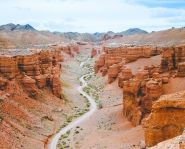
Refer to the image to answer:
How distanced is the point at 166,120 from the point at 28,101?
103 feet

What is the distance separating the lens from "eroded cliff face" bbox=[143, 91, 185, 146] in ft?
102

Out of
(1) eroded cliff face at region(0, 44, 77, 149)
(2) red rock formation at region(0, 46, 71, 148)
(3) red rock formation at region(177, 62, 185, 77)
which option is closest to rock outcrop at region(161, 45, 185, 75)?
(3) red rock formation at region(177, 62, 185, 77)

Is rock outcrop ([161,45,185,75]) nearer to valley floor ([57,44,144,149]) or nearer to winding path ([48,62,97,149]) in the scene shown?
valley floor ([57,44,144,149])

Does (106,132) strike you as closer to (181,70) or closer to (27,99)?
(181,70)

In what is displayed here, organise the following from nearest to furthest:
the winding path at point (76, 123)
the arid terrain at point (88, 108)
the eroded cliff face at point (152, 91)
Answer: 1. the eroded cliff face at point (152, 91)
2. the arid terrain at point (88, 108)
3. the winding path at point (76, 123)

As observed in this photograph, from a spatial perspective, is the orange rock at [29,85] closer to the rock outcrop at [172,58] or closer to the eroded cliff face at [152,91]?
the eroded cliff face at [152,91]

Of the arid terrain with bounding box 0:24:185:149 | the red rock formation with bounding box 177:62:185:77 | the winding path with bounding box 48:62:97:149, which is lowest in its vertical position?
the winding path with bounding box 48:62:97:149

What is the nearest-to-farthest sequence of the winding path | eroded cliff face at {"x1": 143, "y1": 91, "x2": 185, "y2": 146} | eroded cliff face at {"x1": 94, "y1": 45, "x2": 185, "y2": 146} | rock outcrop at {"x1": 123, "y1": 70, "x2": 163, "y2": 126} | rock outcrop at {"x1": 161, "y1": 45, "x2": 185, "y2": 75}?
eroded cliff face at {"x1": 143, "y1": 91, "x2": 185, "y2": 146} → eroded cliff face at {"x1": 94, "y1": 45, "x2": 185, "y2": 146} → rock outcrop at {"x1": 123, "y1": 70, "x2": 163, "y2": 126} → the winding path → rock outcrop at {"x1": 161, "y1": 45, "x2": 185, "y2": 75}

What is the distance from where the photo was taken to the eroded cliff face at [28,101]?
48094mm

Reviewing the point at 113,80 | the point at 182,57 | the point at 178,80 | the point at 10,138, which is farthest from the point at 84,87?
the point at 10,138

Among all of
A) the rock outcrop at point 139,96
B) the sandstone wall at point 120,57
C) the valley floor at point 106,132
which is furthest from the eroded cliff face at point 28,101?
the sandstone wall at point 120,57

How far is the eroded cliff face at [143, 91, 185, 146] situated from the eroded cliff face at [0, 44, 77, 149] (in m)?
17.2

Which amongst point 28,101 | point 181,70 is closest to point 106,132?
point 181,70

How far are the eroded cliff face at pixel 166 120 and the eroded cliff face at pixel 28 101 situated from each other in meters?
17.2
